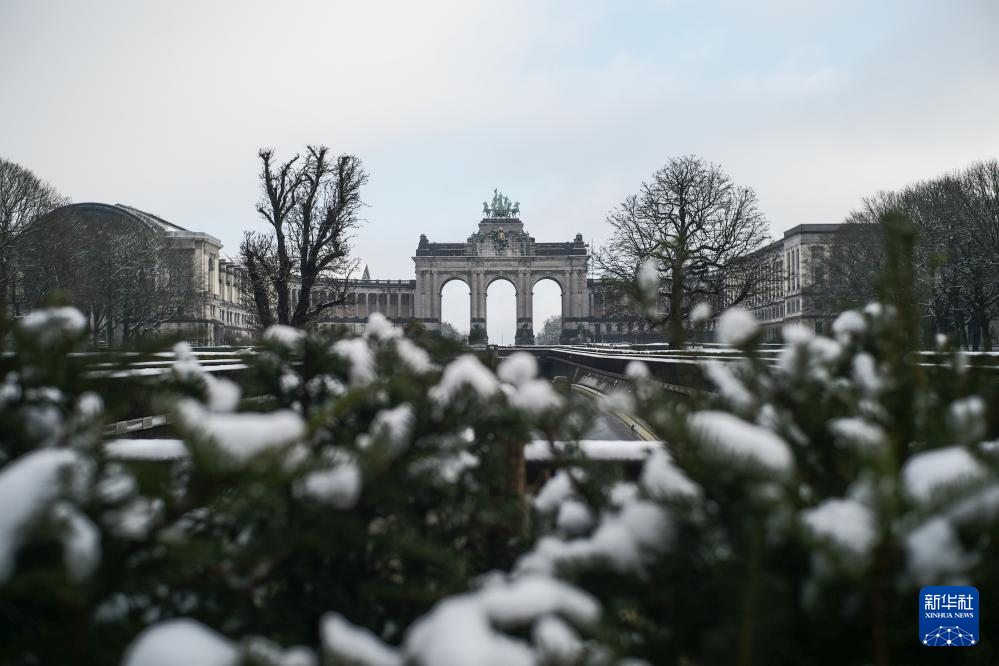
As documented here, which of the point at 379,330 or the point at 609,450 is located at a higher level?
the point at 379,330

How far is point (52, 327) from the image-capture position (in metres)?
1.88

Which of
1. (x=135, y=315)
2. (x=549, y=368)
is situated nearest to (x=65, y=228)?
(x=135, y=315)

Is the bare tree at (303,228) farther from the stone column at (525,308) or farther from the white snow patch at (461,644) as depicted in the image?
the stone column at (525,308)

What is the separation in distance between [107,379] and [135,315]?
5024 cm

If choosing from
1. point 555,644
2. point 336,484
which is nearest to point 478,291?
point 336,484

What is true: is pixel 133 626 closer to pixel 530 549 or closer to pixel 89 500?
pixel 89 500

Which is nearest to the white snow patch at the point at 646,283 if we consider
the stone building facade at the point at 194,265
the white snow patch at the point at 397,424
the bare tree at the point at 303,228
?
the white snow patch at the point at 397,424

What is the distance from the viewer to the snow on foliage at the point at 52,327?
1837 mm

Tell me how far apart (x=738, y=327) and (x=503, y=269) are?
361ft

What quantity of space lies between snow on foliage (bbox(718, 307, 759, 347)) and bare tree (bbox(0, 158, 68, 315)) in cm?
3850

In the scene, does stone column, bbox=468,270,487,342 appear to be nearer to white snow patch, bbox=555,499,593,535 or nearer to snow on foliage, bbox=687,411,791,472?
white snow patch, bbox=555,499,593,535

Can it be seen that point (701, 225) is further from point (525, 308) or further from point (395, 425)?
point (525, 308)

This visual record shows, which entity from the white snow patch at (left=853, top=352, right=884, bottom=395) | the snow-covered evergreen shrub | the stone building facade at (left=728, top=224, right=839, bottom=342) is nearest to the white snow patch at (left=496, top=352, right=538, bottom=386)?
the snow-covered evergreen shrub

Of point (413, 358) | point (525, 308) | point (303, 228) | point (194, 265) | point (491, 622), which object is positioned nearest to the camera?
point (491, 622)
